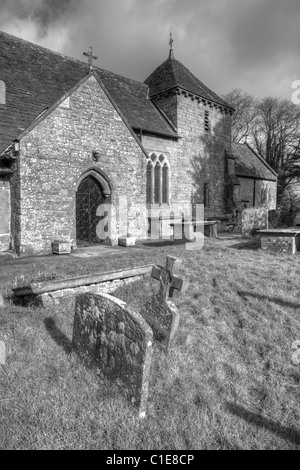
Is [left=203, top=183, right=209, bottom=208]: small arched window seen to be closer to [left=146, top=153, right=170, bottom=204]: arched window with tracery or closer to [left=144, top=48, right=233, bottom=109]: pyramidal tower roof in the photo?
[left=146, top=153, right=170, bottom=204]: arched window with tracery

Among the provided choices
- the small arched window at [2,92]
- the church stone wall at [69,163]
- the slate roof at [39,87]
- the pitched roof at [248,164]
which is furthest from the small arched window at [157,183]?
the pitched roof at [248,164]

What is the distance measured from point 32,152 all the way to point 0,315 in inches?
277

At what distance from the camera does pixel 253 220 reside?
41.6 ft

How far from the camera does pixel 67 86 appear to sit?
14656 mm

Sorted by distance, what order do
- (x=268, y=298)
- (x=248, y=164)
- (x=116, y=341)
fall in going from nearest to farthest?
(x=116, y=341)
(x=268, y=298)
(x=248, y=164)

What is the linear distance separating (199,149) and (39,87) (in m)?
10.3

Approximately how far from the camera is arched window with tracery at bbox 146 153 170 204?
1736cm

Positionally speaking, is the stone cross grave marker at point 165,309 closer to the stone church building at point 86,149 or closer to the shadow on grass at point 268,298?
the shadow on grass at point 268,298

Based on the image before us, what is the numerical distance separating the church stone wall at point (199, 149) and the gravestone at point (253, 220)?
22.0 feet

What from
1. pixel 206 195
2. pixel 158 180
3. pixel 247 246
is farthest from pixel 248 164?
pixel 247 246

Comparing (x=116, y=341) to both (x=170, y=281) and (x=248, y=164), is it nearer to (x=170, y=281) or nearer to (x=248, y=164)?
(x=170, y=281)

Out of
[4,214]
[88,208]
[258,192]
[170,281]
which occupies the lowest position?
[170,281]

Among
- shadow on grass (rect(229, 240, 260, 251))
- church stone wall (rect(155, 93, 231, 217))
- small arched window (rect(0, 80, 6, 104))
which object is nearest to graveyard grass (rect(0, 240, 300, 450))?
shadow on grass (rect(229, 240, 260, 251))
